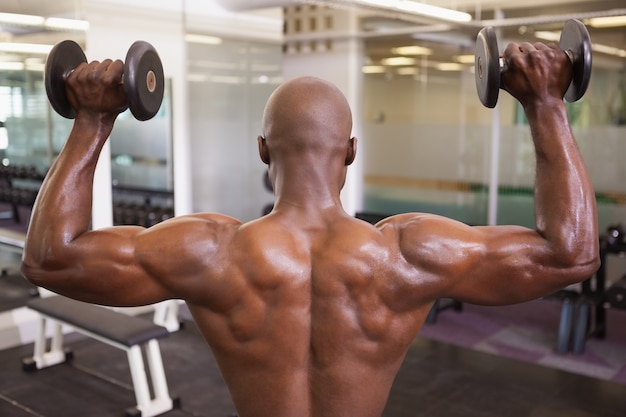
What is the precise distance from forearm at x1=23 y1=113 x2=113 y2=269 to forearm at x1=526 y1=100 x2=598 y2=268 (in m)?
0.74

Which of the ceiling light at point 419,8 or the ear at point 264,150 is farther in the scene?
the ceiling light at point 419,8

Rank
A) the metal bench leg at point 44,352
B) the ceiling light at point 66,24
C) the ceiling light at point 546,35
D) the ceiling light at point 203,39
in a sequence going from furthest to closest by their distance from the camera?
the ceiling light at point 203,39 → the ceiling light at point 546,35 → the ceiling light at point 66,24 → the metal bench leg at point 44,352

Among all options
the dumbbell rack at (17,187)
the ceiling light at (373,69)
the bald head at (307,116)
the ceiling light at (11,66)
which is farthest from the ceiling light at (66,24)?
the bald head at (307,116)

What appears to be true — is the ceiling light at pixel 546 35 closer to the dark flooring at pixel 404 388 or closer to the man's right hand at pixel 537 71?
the dark flooring at pixel 404 388

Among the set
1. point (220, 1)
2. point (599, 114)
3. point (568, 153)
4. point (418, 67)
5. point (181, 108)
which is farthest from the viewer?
point (418, 67)

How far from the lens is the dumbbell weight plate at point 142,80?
1026mm

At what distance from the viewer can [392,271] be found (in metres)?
1.12

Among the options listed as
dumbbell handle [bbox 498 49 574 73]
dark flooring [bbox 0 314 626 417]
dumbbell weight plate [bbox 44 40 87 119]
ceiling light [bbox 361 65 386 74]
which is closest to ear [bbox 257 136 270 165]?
dumbbell weight plate [bbox 44 40 87 119]

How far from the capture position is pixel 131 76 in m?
1.02

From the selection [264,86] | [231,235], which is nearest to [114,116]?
[231,235]

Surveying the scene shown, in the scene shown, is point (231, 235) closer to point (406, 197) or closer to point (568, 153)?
point (568, 153)

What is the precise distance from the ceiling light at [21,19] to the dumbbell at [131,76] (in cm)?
308

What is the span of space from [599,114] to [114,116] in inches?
192

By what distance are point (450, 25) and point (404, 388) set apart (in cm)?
284
